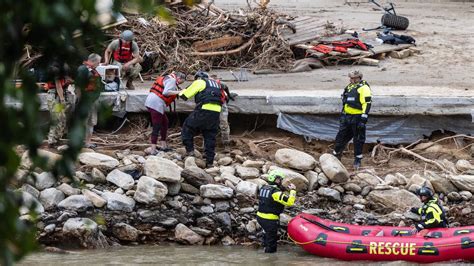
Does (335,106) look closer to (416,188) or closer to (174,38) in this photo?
(416,188)

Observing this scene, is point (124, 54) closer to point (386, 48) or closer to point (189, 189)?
point (189, 189)

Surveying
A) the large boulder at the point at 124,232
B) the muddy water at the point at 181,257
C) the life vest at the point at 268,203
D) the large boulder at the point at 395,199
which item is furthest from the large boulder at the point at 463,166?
the large boulder at the point at 124,232

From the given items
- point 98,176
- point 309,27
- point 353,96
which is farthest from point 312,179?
point 309,27

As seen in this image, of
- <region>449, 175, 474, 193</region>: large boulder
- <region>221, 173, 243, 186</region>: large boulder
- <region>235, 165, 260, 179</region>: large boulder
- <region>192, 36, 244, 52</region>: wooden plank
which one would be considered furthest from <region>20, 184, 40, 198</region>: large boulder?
<region>449, 175, 474, 193</region>: large boulder

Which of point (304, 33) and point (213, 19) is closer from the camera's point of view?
point (213, 19)

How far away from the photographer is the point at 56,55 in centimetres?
372

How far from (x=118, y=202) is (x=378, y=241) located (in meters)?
3.79

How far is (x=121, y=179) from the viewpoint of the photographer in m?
14.6

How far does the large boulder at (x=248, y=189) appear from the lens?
1479 centimetres

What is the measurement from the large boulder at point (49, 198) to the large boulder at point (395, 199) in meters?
4.74

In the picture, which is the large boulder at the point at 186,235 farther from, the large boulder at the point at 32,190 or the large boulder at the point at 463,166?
the large boulder at the point at 463,166

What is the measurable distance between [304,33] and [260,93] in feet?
15.5

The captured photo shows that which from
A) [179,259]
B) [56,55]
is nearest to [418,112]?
[179,259]

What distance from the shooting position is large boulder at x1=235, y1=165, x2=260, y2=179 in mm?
Result: 15188
